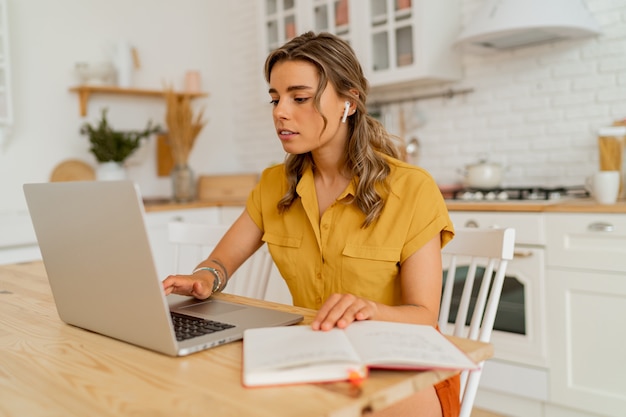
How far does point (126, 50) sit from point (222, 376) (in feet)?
11.3

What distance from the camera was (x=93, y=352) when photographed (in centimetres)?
102

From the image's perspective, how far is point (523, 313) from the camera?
262 cm

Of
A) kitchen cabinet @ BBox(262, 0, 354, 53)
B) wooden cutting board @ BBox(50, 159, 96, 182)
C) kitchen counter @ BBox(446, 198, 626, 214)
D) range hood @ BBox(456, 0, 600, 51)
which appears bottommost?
kitchen counter @ BBox(446, 198, 626, 214)

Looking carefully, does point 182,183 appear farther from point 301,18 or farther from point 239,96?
point 301,18

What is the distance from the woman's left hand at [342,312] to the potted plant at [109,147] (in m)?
2.96

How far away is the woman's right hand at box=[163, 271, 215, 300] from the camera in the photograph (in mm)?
1352

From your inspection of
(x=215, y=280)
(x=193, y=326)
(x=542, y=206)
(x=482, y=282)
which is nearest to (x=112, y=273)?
(x=193, y=326)

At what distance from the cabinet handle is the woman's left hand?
63.9 inches

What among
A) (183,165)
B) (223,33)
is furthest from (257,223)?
(223,33)

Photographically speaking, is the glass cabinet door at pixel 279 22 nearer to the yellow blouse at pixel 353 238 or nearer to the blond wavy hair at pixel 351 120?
the blond wavy hair at pixel 351 120

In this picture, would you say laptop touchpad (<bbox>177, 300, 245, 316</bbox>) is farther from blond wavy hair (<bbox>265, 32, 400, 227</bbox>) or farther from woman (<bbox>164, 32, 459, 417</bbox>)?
blond wavy hair (<bbox>265, 32, 400, 227</bbox>)

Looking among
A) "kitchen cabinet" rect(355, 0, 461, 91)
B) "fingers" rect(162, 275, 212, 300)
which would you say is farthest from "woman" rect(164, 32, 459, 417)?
"kitchen cabinet" rect(355, 0, 461, 91)

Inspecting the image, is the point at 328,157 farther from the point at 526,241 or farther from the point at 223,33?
the point at 223,33

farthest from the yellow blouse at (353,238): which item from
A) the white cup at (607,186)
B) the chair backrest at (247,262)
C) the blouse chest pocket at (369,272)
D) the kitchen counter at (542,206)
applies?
the white cup at (607,186)
